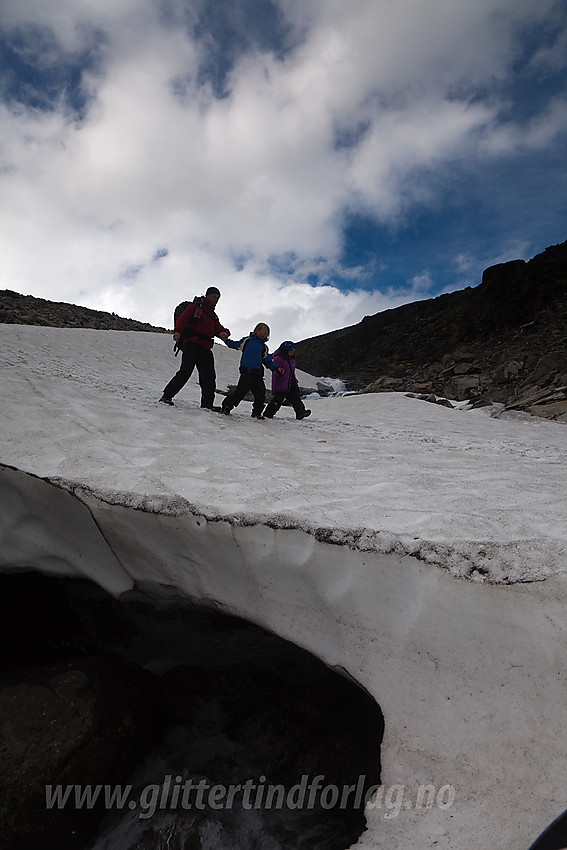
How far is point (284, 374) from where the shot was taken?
6.49 metres

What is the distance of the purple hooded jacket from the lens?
645cm

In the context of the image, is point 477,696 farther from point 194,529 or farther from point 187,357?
point 187,357

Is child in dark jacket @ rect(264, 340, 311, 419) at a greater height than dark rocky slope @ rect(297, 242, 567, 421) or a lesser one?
lesser

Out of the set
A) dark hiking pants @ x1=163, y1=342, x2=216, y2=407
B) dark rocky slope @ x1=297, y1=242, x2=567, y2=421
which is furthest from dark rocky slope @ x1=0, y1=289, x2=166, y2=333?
dark hiking pants @ x1=163, y1=342, x2=216, y2=407

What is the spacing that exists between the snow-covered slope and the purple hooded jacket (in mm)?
2874

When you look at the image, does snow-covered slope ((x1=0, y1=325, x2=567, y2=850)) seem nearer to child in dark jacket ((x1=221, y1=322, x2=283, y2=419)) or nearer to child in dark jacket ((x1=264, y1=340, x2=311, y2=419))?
child in dark jacket ((x1=221, y1=322, x2=283, y2=419))

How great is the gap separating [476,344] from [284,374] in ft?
60.7

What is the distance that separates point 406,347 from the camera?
25031mm

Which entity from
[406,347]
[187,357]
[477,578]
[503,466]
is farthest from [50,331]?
[406,347]

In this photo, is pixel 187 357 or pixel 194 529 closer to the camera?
pixel 194 529

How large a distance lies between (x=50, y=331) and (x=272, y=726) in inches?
530

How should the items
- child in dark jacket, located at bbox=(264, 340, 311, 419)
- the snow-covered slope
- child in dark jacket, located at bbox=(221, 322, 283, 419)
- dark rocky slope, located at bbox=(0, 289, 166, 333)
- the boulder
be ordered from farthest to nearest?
dark rocky slope, located at bbox=(0, 289, 166, 333) < child in dark jacket, located at bbox=(264, 340, 311, 419) < child in dark jacket, located at bbox=(221, 322, 283, 419) < the boulder < the snow-covered slope

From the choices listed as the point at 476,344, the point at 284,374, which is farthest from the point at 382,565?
the point at 476,344

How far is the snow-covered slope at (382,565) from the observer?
64.2 inches
